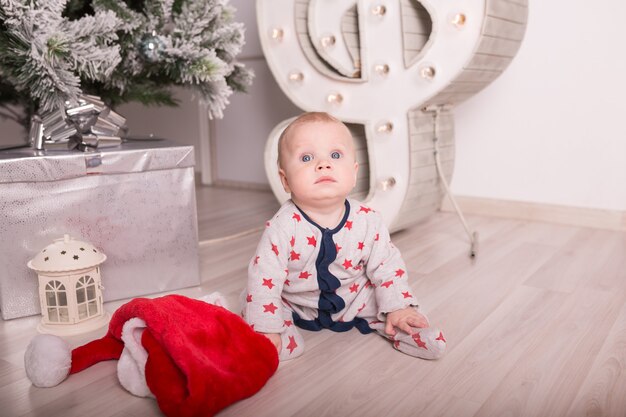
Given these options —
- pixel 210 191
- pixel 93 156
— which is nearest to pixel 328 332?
pixel 93 156

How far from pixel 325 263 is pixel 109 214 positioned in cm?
46

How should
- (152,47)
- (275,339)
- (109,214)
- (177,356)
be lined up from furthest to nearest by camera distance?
(152,47) < (109,214) < (275,339) < (177,356)

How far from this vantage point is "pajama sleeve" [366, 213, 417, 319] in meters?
0.96

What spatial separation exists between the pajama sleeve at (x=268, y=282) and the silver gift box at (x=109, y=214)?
324 mm

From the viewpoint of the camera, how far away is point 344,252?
961mm

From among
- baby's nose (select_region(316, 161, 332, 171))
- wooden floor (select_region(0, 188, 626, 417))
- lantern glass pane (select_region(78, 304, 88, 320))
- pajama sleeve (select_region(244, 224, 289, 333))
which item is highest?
baby's nose (select_region(316, 161, 332, 171))

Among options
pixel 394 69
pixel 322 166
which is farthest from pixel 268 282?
pixel 394 69

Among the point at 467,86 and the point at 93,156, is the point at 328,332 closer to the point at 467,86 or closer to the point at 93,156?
the point at 93,156

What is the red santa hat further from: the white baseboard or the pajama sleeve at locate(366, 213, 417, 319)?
the white baseboard

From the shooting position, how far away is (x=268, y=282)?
36.0 inches

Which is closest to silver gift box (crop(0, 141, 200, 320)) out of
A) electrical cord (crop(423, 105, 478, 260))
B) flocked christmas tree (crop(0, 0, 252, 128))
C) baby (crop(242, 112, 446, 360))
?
flocked christmas tree (crop(0, 0, 252, 128))

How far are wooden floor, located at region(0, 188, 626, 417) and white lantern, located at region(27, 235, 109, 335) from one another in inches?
1.5

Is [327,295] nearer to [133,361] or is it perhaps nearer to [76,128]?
[133,361]

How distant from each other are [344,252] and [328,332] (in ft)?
0.53
